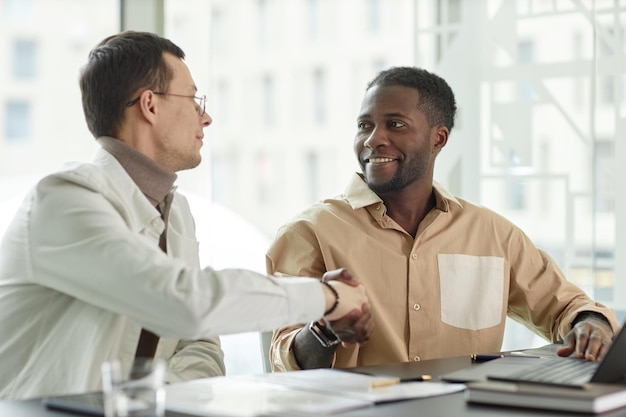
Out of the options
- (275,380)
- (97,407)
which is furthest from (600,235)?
(97,407)

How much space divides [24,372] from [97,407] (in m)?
0.48

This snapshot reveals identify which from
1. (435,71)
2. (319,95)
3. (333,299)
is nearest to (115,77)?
(333,299)

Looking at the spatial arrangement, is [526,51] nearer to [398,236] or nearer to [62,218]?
[398,236]

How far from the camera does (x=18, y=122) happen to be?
4625mm

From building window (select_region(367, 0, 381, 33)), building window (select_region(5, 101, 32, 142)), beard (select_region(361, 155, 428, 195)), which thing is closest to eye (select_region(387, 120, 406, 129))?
beard (select_region(361, 155, 428, 195))

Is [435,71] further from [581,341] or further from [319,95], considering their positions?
[319,95]

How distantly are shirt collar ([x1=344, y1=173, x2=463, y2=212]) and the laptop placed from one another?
0.72m

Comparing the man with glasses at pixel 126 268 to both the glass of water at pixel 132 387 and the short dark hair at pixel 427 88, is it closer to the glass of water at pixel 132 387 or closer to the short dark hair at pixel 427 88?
the glass of water at pixel 132 387

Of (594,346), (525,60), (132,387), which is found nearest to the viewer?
(132,387)

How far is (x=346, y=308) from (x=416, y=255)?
2.11 ft

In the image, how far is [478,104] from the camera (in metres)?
3.73

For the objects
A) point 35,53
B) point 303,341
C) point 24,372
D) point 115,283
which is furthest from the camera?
point 35,53

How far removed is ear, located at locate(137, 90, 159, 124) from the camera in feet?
6.50

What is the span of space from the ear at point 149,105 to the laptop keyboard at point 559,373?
3.12 ft
